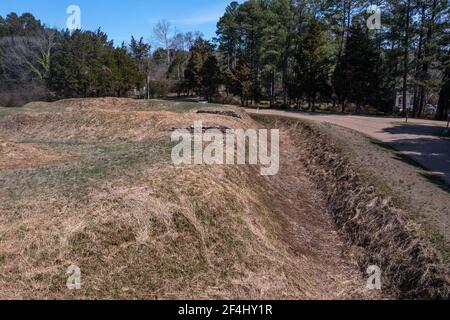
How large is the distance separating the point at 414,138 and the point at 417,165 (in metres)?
4.95

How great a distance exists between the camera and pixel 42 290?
514cm

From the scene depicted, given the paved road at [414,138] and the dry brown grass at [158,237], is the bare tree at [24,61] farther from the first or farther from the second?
the dry brown grass at [158,237]

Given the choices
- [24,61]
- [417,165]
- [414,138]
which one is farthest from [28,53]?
[417,165]

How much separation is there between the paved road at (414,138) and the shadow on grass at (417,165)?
189 mm

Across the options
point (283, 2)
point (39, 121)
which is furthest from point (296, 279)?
point (283, 2)

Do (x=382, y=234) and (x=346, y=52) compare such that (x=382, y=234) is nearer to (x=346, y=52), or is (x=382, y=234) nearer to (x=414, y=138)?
(x=414, y=138)

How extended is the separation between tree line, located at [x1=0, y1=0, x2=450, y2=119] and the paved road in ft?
14.7

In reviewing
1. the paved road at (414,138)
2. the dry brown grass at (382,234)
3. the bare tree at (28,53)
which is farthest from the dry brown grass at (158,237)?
the bare tree at (28,53)

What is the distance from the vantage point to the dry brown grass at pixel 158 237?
550 cm

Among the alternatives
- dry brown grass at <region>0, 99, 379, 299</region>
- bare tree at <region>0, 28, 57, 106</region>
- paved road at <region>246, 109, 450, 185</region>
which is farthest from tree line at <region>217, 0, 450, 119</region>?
bare tree at <region>0, 28, 57, 106</region>

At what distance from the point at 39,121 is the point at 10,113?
10.4 ft

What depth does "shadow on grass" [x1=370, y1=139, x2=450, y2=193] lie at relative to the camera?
998 cm

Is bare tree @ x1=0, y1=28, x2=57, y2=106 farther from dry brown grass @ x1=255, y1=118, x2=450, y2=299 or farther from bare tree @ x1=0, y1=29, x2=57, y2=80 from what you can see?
dry brown grass @ x1=255, y1=118, x2=450, y2=299

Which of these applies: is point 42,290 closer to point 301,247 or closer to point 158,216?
point 158,216
